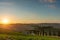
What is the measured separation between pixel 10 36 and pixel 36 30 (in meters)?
0.56

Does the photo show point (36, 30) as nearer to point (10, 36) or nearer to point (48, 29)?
point (48, 29)

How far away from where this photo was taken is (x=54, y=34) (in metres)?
3.72

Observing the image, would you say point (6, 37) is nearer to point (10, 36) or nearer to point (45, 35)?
point (10, 36)

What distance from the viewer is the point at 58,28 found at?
3.77 meters

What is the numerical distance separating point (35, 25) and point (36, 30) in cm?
12

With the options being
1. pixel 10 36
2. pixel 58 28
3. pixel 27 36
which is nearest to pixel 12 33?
pixel 10 36

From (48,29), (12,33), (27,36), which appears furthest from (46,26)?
(12,33)

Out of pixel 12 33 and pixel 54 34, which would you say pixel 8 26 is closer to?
pixel 12 33

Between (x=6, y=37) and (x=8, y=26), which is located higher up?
(x=8, y=26)

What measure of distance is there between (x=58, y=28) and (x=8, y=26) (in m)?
1.04

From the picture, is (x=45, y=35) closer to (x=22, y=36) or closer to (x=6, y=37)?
(x=22, y=36)

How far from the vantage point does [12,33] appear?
3.78 meters

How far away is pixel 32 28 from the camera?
382cm

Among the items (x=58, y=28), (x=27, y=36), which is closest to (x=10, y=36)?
(x=27, y=36)
